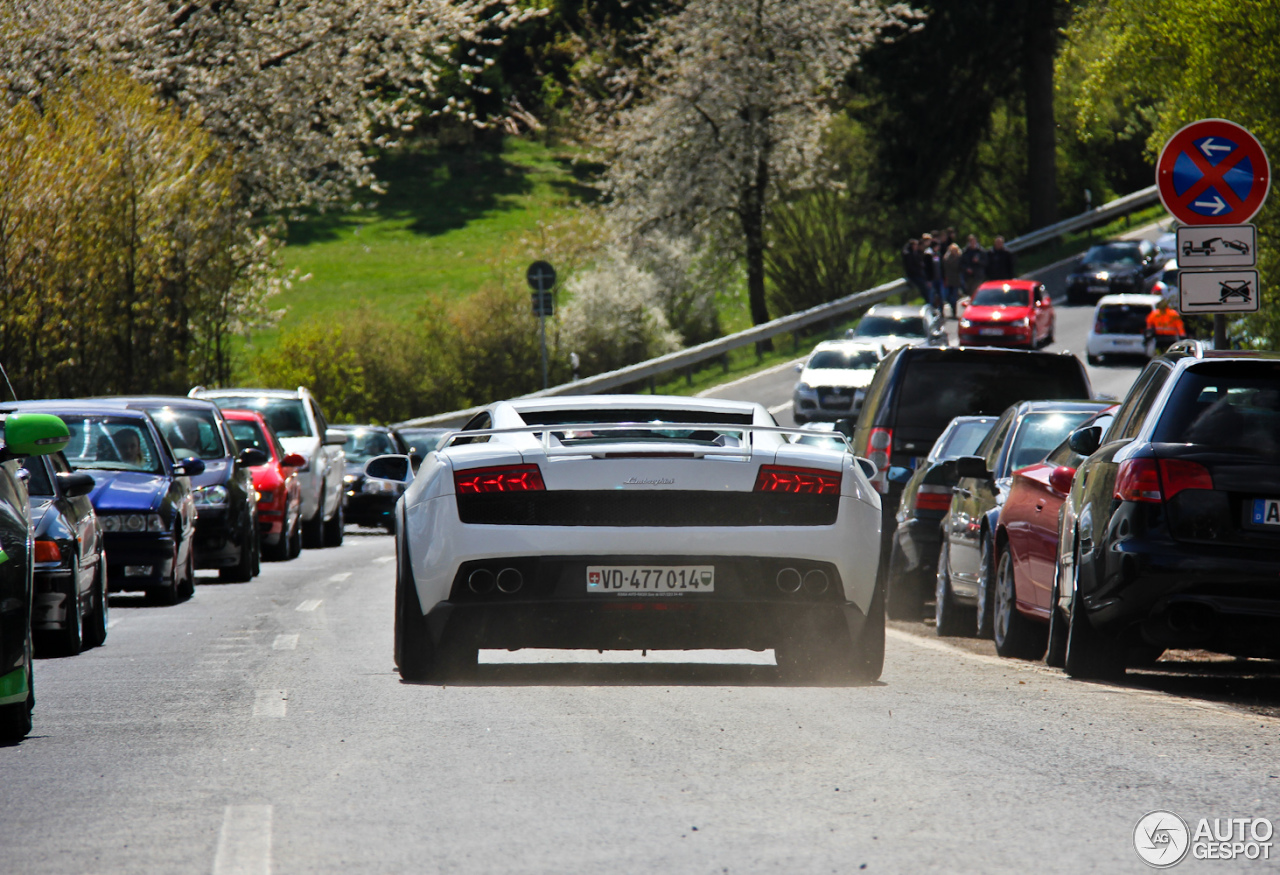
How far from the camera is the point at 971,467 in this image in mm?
12375

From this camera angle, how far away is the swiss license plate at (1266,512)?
9156 mm

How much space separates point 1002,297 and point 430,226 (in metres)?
44.8

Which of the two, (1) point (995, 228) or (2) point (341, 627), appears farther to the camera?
(1) point (995, 228)

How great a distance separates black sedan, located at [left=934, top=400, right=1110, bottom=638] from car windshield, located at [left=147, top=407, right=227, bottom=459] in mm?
8306

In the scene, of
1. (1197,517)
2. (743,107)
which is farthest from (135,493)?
(743,107)

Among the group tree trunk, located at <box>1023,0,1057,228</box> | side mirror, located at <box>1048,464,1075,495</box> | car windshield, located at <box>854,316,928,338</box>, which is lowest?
car windshield, located at <box>854,316,928,338</box>

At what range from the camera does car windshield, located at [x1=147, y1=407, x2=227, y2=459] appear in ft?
63.9

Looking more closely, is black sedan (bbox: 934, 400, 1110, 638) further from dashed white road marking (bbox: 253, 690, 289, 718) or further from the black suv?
dashed white road marking (bbox: 253, 690, 289, 718)

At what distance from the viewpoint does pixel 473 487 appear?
8742mm

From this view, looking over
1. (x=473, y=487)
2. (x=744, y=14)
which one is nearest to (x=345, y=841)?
(x=473, y=487)

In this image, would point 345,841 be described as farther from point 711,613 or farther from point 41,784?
point 711,613

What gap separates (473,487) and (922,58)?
52.9 meters

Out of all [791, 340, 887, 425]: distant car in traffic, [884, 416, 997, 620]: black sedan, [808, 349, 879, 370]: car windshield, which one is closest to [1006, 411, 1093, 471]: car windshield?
[884, 416, 997, 620]: black sedan

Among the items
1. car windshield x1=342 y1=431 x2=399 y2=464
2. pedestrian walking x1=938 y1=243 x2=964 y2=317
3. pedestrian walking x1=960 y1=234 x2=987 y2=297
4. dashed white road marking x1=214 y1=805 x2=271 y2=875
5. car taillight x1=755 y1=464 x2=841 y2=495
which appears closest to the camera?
dashed white road marking x1=214 y1=805 x2=271 y2=875
